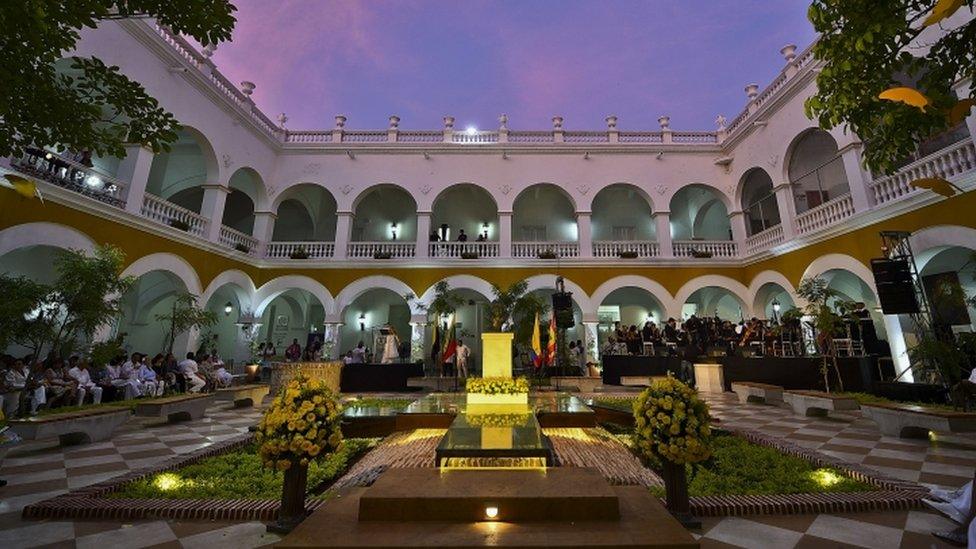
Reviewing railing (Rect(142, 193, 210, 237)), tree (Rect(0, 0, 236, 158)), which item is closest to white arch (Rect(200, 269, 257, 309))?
railing (Rect(142, 193, 210, 237))

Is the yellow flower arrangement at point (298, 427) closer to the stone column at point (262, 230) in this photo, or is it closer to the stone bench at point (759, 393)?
the stone bench at point (759, 393)

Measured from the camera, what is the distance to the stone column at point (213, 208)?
1316 centimetres

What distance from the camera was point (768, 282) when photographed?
45.7 feet

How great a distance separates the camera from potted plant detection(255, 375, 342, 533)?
2975mm

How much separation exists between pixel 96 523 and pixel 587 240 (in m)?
14.8

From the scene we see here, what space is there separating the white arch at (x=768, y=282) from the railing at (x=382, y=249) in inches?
509

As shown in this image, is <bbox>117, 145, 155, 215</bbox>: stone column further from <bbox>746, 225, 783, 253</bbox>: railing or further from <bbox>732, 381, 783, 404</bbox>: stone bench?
<bbox>746, 225, 783, 253</bbox>: railing

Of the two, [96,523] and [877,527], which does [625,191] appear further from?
[96,523]

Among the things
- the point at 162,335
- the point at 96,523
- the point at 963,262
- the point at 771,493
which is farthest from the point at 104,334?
the point at 963,262

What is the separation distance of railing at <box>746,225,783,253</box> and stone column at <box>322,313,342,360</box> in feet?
51.4

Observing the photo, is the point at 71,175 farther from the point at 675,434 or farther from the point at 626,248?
the point at 626,248

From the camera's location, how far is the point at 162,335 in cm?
1473

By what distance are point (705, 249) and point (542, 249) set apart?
645 cm

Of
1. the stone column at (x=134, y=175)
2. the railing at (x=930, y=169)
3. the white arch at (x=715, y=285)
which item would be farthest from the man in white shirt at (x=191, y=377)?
the railing at (x=930, y=169)
